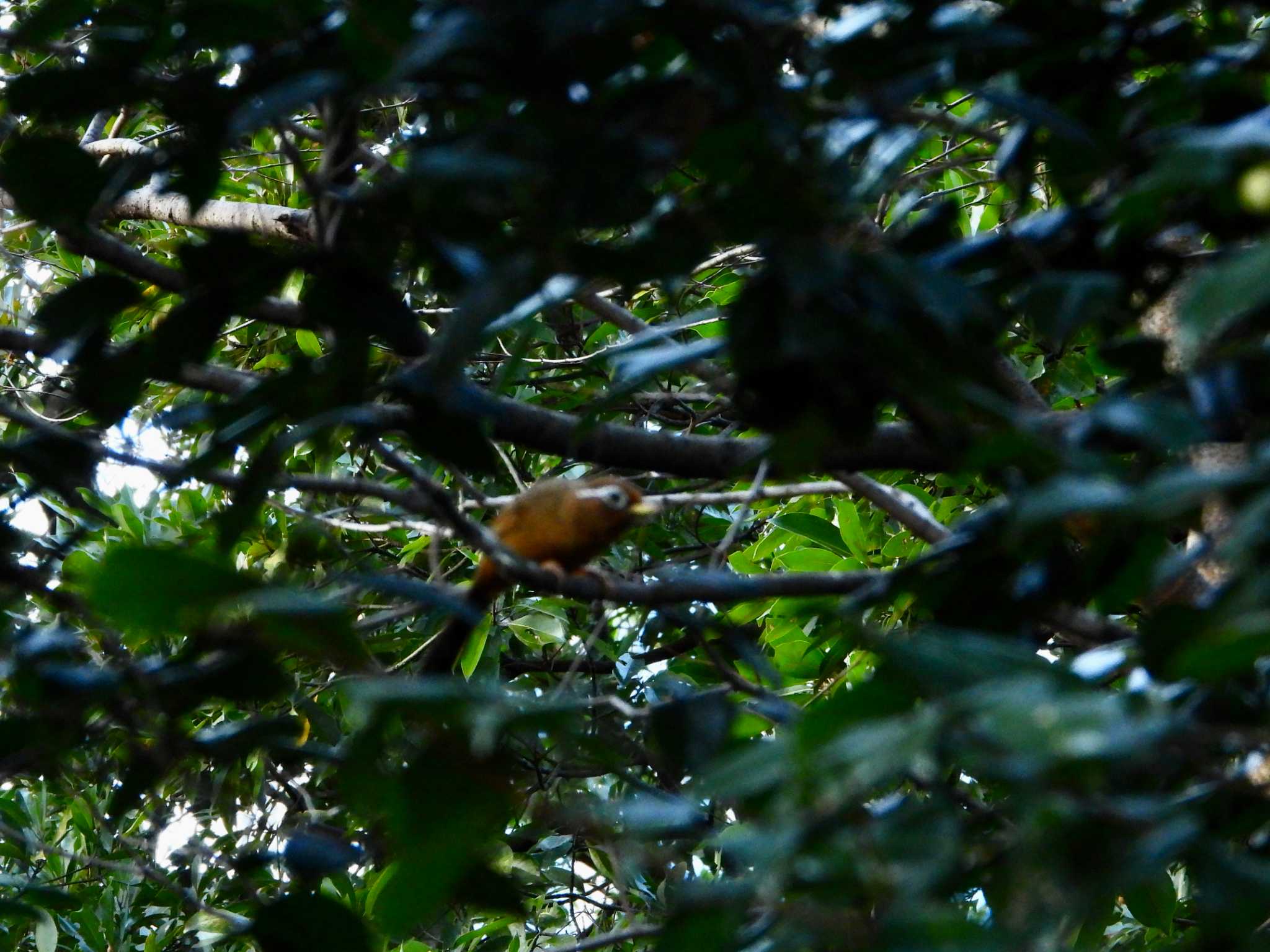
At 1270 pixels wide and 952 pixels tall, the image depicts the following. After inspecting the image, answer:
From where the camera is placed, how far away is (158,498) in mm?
4988

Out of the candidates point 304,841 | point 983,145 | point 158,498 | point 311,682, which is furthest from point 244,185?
point 304,841

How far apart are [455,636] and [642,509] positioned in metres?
0.56

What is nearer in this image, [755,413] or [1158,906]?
[755,413]

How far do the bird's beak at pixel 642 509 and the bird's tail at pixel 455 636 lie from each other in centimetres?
38

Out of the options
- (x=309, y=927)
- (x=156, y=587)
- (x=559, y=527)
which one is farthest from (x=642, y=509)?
(x=156, y=587)

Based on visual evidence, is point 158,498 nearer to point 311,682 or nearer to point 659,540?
point 311,682

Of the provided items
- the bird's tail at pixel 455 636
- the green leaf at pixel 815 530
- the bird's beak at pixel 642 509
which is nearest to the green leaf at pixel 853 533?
the green leaf at pixel 815 530

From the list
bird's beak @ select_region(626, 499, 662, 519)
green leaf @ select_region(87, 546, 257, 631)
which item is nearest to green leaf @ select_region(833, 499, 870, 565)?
bird's beak @ select_region(626, 499, 662, 519)

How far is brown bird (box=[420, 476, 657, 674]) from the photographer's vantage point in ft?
10.5

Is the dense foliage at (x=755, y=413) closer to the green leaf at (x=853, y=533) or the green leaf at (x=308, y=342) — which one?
the green leaf at (x=853, y=533)

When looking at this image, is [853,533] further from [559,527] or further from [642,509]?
[559,527]

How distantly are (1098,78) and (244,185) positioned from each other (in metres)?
3.99

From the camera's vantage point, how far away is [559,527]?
3.27 meters

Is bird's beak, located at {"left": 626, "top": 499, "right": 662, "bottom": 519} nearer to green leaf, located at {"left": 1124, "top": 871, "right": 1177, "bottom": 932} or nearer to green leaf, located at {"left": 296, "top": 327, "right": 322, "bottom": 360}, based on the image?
green leaf, located at {"left": 1124, "top": 871, "right": 1177, "bottom": 932}
